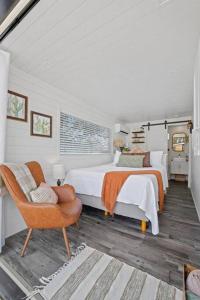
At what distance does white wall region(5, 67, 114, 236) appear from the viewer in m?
2.10

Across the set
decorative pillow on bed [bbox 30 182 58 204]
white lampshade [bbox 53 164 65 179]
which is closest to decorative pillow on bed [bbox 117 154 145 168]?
white lampshade [bbox 53 164 65 179]

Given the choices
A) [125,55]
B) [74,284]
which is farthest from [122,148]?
[74,284]

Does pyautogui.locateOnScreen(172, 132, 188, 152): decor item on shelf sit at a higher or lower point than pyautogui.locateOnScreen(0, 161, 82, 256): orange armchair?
higher

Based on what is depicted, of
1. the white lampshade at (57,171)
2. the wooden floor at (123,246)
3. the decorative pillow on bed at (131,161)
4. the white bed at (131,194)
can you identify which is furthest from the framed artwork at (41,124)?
the decorative pillow on bed at (131,161)

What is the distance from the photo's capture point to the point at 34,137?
95.5 inches

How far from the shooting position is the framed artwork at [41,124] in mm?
2414

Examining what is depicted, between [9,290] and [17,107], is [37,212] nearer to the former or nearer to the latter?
[9,290]

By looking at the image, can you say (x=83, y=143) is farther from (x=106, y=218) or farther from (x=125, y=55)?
(x=125, y=55)

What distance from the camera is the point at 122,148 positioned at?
5445 mm

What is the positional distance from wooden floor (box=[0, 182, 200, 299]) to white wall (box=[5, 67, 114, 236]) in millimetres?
601

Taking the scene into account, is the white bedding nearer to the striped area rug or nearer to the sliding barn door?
the striped area rug

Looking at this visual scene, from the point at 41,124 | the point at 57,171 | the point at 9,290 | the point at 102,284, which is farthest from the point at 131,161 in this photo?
the point at 9,290

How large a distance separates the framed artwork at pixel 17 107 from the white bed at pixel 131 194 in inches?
52.3

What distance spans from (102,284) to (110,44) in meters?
2.48
